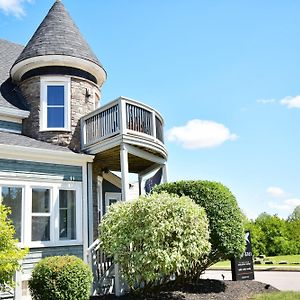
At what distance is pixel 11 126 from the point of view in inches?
511

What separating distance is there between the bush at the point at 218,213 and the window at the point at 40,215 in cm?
333

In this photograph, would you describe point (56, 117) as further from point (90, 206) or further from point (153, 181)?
point (153, 181)

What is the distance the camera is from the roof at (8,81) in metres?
13.2

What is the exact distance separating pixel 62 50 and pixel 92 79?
1.52 m

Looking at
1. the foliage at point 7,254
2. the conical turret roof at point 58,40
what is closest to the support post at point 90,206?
the conical turret roof at point 58,40

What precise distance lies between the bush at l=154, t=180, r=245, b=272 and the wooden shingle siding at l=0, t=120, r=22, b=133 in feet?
16.8

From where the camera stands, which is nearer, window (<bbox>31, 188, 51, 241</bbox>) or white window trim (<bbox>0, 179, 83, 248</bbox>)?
white window trim (<bbox>0, 179, 83, 248</bbox>)

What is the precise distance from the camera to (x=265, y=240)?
27.9 meters

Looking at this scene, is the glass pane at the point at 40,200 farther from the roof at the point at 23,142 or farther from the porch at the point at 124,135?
the porch at the point at 124,135

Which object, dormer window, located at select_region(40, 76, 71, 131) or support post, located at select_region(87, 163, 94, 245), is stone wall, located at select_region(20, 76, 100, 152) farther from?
support post, located at select_region(87, 163, 94, 245)

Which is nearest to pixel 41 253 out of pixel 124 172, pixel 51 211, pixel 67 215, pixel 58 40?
pixel 51 211

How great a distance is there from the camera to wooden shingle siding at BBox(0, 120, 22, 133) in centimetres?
1272

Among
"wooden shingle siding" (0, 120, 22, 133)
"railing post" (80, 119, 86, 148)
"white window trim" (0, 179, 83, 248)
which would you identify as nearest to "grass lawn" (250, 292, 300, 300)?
"white window trim" (0, 179, 83, 248)

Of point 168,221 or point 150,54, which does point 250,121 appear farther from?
point 168,221
